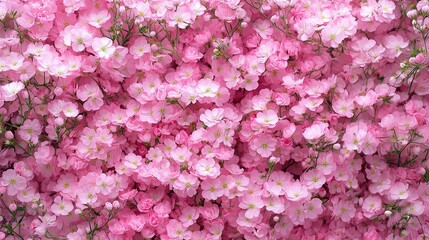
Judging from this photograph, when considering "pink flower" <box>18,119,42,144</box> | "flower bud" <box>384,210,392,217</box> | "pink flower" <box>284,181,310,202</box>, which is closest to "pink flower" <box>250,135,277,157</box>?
"pink flower" <box>284,181,310,202</box>

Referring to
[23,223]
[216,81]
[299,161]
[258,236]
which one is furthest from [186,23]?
[23,223]

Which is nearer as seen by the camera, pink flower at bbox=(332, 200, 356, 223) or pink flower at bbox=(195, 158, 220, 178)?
pink flower at bbox=(195, 158, 220, 178)

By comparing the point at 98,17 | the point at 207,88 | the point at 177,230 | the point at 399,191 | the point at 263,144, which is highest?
the point at 98,17

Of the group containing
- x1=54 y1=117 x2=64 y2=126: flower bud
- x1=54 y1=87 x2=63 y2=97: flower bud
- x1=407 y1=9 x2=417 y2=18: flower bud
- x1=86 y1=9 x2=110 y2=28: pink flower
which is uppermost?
x1=407 y1=9 x2=417 y2=18: flower bud

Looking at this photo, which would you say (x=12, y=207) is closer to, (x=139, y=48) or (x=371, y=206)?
(x=139, y=48)

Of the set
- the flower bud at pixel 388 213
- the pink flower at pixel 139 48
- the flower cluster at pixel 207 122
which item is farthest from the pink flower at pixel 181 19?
the flower bud at pixel 388 213

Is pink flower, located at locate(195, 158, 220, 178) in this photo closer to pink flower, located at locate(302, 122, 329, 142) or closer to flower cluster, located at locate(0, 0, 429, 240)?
flower cluster, located at locate(0, 0, 429, 240)

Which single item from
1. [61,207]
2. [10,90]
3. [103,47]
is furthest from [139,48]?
[61,207]

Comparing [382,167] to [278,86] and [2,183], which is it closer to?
[278,86]
